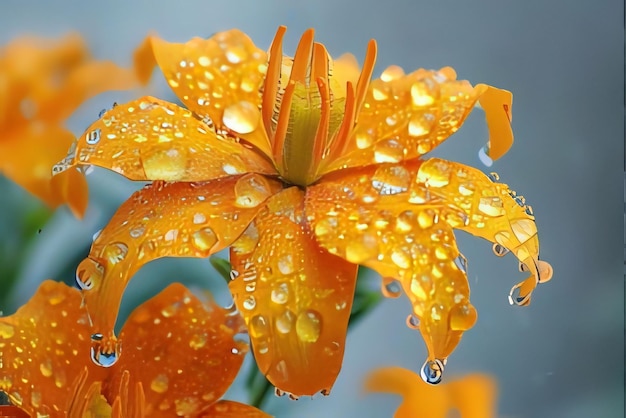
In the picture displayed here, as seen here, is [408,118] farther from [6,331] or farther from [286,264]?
[6,331]

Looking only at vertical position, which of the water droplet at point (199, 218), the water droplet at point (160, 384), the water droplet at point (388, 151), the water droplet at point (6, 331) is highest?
the water droplet at point (388, 151)

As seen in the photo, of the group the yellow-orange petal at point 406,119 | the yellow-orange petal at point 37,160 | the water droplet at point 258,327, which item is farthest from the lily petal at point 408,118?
the yellow-orange petal at point 37,160

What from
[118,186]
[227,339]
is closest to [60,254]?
[118,186]

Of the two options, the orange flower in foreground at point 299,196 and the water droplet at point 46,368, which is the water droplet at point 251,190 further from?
the water droplet at point 46,368

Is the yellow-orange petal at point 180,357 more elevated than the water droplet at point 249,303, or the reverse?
the water droplet at point 249,303

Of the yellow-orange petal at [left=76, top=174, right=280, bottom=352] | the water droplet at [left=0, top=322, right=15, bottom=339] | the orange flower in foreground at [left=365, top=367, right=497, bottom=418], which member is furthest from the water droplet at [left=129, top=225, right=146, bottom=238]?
the orange flower in foreground at [left=365, top=367, right=497, bottom=418]

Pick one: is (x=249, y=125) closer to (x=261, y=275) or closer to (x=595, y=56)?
(x=261, y=275)

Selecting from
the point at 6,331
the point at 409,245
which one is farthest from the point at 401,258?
the point at 6,331
